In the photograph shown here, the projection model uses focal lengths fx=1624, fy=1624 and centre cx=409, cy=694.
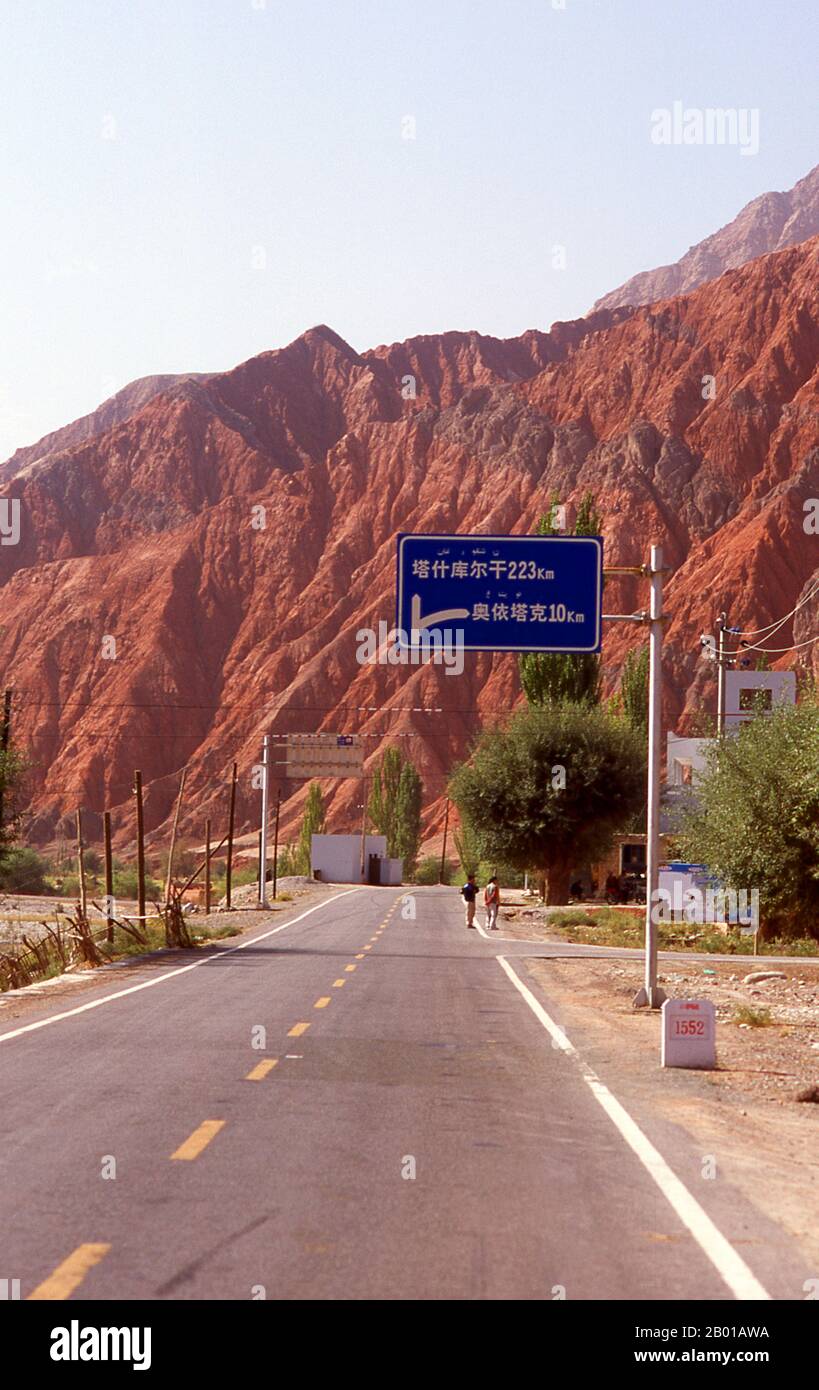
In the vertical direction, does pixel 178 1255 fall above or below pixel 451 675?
below

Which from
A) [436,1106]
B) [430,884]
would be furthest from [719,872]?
[430,884]

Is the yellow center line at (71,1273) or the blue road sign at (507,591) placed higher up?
the blue road sign at (507,591)

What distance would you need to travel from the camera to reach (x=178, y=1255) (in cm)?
721

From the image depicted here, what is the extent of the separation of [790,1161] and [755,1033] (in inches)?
382

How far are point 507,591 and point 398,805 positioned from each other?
334 ft

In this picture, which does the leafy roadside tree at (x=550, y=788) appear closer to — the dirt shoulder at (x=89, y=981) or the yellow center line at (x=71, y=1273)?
the dirt shoulder at (x=89, y=981)

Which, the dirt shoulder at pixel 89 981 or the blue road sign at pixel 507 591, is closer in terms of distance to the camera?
the dirt shoulder at pixel 89 981

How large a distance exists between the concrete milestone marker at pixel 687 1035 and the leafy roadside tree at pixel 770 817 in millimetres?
21280

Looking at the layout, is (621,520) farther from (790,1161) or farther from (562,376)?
(790,1161)

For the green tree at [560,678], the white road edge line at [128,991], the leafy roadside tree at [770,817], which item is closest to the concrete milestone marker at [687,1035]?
the white road edge line at [128,991]

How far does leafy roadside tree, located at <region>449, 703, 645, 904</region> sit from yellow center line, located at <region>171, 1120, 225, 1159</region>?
5501cm

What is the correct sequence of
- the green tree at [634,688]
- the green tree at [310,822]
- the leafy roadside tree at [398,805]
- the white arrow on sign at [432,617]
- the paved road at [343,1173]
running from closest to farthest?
the paved road at [343,1173], the white arrow on sign at [432,617], the green tree at [634,688], the green tree at [310,822], the leafy roadside tree at [398,805]

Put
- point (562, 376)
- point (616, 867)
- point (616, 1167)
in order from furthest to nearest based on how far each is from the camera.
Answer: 1. point (562, 376)
2. point (616, 867)
3. point (616, 1167)

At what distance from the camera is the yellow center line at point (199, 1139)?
32.3 feet
